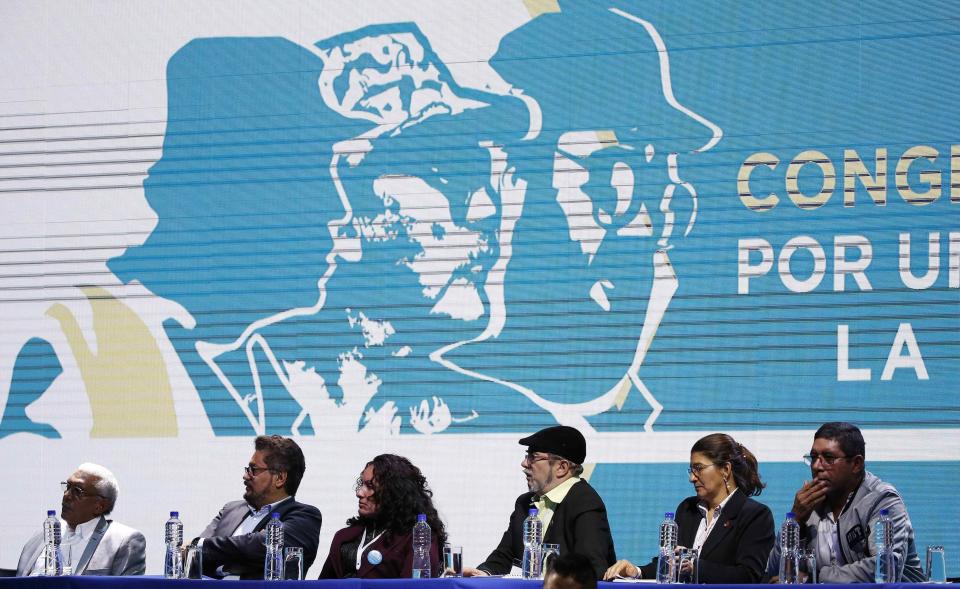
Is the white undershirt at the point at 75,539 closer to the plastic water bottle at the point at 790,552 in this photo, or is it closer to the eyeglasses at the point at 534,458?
the eyeglasses at the point at 534,458

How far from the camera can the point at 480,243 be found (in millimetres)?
5648

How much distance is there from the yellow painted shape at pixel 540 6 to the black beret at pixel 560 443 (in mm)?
1987

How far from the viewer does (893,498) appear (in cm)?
408

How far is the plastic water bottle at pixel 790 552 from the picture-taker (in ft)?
12.5

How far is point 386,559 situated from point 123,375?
2.01 m

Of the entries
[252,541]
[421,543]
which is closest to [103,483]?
[252,541]

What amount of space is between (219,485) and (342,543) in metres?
1.36

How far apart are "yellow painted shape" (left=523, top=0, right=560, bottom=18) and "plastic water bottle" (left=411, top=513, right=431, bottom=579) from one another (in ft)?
7.69

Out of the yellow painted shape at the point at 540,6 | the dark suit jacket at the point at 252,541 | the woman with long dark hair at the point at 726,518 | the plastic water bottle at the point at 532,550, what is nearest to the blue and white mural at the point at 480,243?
the yellow painted shape at the point at 540,6

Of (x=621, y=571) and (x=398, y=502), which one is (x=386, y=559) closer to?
(x=398, y=502)

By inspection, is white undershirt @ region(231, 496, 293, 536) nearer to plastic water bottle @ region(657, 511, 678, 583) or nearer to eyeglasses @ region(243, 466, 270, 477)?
eyeglasses @ region(243, 466, 270, 477)

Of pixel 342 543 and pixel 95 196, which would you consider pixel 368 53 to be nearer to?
pixel 95 196

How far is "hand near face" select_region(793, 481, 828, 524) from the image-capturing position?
424 cm

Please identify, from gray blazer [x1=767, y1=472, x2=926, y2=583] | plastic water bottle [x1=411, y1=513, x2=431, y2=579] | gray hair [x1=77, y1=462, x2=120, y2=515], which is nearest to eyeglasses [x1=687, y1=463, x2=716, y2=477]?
gray blazer [x1=767, y1=472, x2=926, y2=583]
